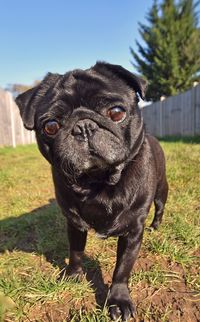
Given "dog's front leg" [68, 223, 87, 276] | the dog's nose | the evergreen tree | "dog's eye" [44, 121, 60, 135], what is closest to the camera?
the dog's nose

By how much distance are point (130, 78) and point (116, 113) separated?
0.32m

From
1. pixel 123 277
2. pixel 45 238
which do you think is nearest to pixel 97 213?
pixel 123 277

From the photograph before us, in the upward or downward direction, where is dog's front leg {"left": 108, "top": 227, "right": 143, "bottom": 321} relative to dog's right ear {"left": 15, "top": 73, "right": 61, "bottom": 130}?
downward

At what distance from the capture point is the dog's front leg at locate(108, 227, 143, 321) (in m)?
2.38

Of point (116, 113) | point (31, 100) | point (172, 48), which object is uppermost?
point (172, 48)

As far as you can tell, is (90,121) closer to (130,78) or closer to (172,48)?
(130,78)

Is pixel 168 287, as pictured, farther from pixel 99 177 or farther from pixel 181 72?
pixel 181 72

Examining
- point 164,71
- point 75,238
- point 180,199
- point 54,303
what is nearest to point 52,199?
point 180,199

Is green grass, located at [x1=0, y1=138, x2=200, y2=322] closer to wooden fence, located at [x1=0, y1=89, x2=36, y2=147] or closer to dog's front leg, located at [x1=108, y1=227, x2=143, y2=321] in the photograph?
dog's front leg, located at [x1=108, y1=227, x2=143, y2=321]

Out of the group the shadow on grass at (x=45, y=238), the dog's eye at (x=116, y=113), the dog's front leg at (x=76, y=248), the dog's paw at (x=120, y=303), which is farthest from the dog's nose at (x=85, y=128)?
the shadow on grass at (x=45, y=238)

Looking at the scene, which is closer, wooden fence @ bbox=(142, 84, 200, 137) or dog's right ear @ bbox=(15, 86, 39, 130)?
dog's right ear @ bbox=(15, 86, 39, 130)

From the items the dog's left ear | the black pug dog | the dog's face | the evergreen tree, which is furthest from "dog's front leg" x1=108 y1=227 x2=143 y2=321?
the evergreen tree

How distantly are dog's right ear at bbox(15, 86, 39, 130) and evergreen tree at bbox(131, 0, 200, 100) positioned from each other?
2892cm

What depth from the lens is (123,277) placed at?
2.53 m
